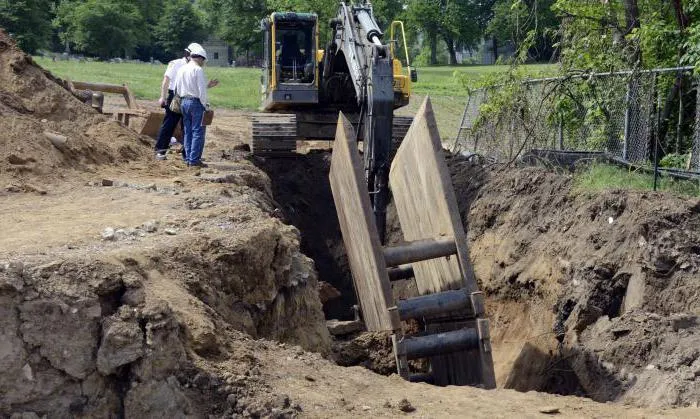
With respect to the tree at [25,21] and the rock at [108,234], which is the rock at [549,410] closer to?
the rock at [108,234]

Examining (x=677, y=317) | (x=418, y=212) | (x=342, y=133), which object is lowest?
(x=677, y=317)

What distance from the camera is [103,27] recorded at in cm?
7950

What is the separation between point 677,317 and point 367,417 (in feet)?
12.6

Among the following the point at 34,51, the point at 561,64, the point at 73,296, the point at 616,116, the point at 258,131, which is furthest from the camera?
the point at 34,51

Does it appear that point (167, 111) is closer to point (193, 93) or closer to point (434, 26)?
point (193, 93)

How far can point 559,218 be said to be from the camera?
11477mm

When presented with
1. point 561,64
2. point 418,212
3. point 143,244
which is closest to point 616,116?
point 561,64

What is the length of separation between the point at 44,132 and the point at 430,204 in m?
5.45

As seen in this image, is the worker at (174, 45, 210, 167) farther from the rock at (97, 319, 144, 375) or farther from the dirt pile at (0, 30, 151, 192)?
the rock at (97, 319, 144, 375)

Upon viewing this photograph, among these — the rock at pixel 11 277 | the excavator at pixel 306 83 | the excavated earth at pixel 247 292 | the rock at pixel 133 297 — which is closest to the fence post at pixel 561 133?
the excavated earth at pixel 247 292

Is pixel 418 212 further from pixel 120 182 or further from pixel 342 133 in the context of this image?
pixel 120 182

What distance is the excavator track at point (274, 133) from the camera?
16.3 meters

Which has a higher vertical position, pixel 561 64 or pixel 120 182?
pixel 561 64

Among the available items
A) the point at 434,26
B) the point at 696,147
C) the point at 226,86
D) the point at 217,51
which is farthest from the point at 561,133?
the point at 217,51
